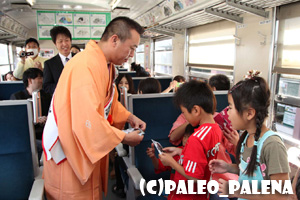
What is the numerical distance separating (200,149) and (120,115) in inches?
31.1

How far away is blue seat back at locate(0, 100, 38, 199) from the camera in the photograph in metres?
1.71

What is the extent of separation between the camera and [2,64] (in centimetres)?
926

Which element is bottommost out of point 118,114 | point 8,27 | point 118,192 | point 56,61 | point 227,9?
point 118,192

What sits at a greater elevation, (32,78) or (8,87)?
(32,78)

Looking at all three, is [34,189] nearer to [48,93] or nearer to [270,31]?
[48,93]

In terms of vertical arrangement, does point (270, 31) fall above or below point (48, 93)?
above

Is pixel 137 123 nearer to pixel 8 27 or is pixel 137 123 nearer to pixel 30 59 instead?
pixel 30 59

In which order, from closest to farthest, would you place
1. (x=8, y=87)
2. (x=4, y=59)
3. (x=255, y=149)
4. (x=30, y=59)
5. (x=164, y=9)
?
(x=255, y=149), (x=8, y=87), (x=30, y=59), (x=164, y=9), (x=4, y=59)

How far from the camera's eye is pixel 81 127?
133 centimetres

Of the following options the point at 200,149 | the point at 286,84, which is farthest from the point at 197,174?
the point at 286,84

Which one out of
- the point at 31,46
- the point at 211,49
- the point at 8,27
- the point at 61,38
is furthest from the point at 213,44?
the point at 8,27

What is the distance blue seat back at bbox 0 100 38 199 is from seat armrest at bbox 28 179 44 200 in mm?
189

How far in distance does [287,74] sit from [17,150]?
3.35 m

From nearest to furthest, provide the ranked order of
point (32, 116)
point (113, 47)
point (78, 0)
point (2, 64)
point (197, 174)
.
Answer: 1. point (197, 174)
2. point (113, 47)
3. point (32, 116)
4. point (78, 0)
5. point (2, 64)
